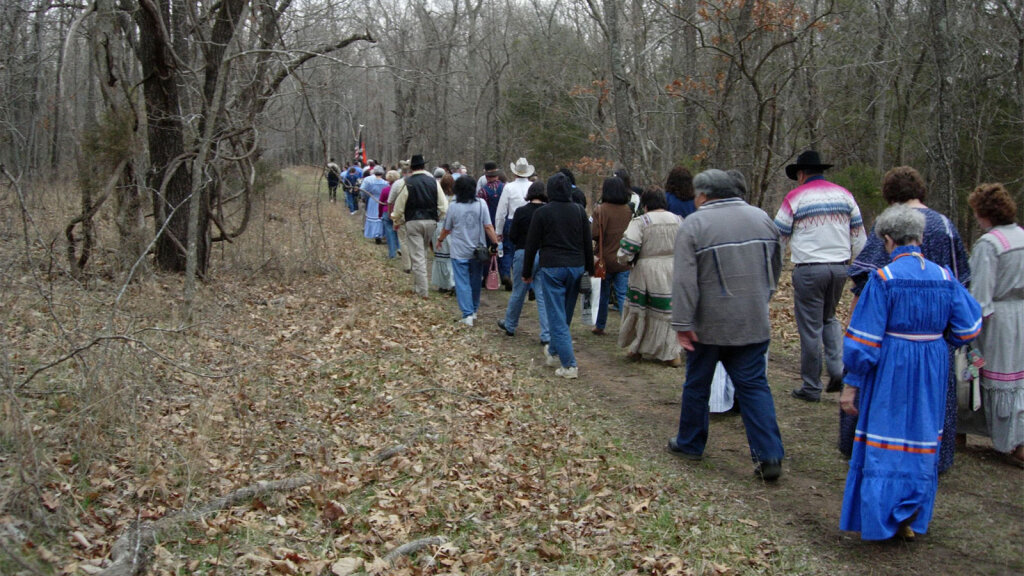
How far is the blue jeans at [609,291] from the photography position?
10312 mm

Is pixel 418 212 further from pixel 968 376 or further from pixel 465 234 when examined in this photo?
pixel 968 376

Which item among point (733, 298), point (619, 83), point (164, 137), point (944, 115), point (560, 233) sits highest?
point (619, 83)

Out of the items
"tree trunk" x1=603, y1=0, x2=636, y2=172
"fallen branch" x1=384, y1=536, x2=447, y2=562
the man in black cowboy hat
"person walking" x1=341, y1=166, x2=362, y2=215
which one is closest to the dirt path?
the man in black cowboy hat

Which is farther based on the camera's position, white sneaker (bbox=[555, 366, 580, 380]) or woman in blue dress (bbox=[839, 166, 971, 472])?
white sneaker (bbox=[555, 366, 580, 380])

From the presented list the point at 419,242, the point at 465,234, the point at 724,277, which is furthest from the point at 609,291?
the point at 724,277

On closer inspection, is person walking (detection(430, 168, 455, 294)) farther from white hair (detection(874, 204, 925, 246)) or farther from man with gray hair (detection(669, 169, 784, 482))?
white hair (detection(874, 204, 925, 246))

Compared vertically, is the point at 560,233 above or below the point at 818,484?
above

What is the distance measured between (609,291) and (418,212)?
11.4ft

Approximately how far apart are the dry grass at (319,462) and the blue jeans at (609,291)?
187 cm

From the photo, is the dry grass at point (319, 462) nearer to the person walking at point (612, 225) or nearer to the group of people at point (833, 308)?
the group of people at point (833, 308)

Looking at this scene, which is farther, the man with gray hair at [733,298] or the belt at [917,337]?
the man with gray hair at [733,298]

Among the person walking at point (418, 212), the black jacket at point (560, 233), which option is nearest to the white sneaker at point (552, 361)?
the black jacket at point (560, 233)

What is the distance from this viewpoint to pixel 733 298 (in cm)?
544

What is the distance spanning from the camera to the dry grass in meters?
4.32
